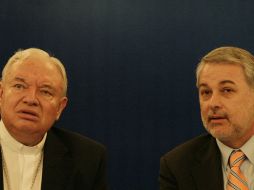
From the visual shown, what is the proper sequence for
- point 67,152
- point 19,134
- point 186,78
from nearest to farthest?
point 19,134 < point 67,152 < point 186,78

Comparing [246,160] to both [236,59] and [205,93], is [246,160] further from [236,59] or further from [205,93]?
[236,59]

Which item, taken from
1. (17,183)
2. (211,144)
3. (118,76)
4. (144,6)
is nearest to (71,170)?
(17,183)

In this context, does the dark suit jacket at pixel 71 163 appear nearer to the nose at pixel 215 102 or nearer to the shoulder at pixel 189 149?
the shoulder at pixel 189 149

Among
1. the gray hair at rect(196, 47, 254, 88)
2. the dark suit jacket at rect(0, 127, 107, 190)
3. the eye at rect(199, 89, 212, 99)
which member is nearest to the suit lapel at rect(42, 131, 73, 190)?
the dark suit jacket at rect(0, 127, 107, 190)

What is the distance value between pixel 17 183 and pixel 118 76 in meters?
1.12

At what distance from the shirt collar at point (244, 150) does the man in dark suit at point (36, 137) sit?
0.64 meters

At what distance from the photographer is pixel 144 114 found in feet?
8.95

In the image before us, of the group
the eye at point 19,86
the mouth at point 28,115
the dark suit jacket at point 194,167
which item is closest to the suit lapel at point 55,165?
the mouth at point 28,115

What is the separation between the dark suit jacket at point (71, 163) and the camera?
192 cm

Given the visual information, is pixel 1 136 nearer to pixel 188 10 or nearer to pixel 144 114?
pixel 144 114

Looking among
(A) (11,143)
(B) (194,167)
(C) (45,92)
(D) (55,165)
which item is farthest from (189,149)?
(A) (11,143)

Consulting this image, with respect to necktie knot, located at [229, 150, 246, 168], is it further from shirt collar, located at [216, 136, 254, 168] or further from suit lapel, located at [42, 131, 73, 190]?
suit lapel, located at [42, 131, 73, 190]

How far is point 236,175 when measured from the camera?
189 centimetres

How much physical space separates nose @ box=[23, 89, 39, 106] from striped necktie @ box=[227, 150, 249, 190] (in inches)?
40.0
